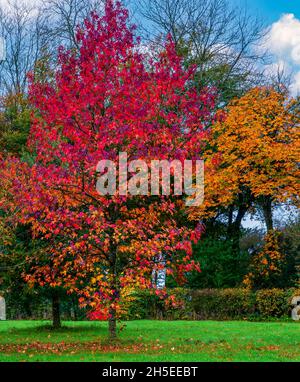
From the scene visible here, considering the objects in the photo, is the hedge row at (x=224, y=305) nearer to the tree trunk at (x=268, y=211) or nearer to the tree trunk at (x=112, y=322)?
the tree trunk at (x=268, y=211)

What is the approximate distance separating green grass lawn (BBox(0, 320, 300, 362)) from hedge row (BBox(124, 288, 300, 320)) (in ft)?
18.2

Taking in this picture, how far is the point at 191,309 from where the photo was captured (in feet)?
83.7

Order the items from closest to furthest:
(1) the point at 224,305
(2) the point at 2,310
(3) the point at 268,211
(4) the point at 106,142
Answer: (4) the point at 106,142, (1) the point at 224,305, (2) the point at 2,310, (3) the point at 268,211

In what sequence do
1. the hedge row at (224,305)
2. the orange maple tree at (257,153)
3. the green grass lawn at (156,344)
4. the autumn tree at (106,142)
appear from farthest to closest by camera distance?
the orange maple tree at (257,153)
the hedge row at (224,305)
the autumn tree at (106,142)
the green grass lawn at (156,344)

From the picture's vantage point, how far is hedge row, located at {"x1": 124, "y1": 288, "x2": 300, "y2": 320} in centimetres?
2480

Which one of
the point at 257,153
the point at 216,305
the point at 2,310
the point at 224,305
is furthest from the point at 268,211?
the point at 2,310

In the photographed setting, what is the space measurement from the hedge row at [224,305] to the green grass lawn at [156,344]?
5.56 meters

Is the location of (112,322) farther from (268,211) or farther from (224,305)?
(268,211)

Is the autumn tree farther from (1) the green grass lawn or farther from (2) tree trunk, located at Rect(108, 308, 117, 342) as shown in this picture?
(1) the green grass lawn

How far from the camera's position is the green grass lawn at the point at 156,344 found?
11414 millimetres

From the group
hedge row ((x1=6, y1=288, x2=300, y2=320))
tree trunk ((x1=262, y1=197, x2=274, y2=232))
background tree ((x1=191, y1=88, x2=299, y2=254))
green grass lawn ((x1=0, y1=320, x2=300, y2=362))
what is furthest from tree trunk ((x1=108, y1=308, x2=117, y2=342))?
tree trunk ((x1=262, y1=197, x2=274, y2=232))

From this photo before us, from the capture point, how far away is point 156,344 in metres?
13.9

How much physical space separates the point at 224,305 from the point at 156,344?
1170 cm

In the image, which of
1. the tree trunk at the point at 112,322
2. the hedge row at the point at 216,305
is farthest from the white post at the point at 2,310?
the tree trunk at the point at 112,322
